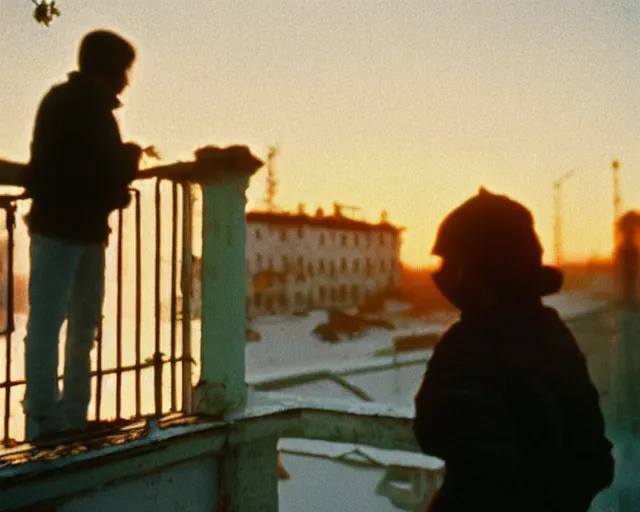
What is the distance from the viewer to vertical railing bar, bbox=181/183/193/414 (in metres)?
3.44

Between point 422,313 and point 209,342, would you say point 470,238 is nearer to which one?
point 209,342

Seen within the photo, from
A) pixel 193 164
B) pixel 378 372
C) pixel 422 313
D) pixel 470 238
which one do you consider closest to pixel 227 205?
pixel 193 164

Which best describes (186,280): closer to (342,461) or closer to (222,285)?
(222,285)

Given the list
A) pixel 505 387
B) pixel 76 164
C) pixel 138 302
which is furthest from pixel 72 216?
pixel 505 387

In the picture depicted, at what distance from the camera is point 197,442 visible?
3094 mm

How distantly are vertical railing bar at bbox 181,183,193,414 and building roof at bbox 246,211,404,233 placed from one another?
4787 cm

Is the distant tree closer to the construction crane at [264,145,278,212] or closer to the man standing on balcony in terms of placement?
the man standing on balcony

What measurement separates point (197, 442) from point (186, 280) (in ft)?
2.66

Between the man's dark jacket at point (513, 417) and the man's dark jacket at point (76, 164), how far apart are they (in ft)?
6.04

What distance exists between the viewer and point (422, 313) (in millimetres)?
62812

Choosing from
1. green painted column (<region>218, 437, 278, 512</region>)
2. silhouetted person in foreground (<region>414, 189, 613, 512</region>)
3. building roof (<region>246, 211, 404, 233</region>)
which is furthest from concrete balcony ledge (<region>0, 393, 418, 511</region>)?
building roof (<region>246, 211, 404, 233</region>)

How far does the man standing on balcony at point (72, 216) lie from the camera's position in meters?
2.86

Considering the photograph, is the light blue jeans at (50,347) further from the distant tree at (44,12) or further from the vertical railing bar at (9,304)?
the distant tree at (44,12)

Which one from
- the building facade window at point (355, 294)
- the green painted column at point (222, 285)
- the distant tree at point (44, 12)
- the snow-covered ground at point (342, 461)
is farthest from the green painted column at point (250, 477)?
the building facade window at point (355, 294)
